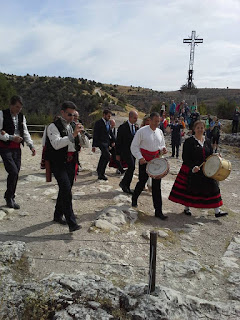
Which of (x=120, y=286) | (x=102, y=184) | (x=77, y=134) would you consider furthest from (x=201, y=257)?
(x=102, y=184)

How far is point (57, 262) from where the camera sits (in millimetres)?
3750

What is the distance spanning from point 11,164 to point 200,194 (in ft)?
11.5

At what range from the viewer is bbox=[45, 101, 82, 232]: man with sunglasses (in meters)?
4.08

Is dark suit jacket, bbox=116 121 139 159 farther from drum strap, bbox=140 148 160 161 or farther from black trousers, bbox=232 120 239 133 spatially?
black trousers, bbox=232 120 239 133

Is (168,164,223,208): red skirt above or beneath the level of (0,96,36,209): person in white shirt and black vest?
beneath

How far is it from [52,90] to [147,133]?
3925 cm

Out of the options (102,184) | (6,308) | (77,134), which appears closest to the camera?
(6,308)

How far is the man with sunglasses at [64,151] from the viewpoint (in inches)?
161

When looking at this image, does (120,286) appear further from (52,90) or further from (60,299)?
(52,90)

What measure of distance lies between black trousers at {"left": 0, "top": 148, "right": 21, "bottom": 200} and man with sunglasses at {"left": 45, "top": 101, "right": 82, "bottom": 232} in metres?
1.25

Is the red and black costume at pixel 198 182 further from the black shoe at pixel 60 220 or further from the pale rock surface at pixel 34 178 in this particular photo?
the pale rock surface at pixel 34 178

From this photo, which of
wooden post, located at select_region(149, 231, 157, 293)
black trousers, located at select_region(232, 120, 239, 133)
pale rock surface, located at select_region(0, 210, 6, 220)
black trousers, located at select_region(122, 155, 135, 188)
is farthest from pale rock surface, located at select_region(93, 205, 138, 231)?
black trousers, located at select_region(232, 120, 239, 133)

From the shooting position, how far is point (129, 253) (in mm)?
4156

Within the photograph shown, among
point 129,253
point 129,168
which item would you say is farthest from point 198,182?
point 129,253
